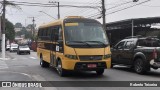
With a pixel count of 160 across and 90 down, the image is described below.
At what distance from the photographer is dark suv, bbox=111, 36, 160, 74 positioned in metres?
15.0

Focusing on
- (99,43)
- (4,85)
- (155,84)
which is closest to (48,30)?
(99,43)

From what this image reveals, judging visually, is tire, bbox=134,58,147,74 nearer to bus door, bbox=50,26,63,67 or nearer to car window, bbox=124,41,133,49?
car window, bbox=124,41,133,49

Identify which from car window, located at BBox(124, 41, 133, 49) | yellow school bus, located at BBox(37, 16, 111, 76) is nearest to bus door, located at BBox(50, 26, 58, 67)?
yellow school bus, located at BBox(37, 16, 111, 76)

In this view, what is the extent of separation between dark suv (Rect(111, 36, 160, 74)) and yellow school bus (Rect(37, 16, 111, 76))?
1.99 metres

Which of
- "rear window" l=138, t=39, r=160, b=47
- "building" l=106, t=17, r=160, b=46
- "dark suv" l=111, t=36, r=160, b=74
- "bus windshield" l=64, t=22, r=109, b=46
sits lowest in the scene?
"dark suv" l=111, t=36, r=160, b=74

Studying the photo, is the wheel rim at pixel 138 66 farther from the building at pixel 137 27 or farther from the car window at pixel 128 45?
the building at pixel 137 27

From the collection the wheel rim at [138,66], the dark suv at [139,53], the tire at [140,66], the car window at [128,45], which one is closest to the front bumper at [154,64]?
the dark suv at [139,53]

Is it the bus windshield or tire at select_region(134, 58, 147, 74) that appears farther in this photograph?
tire at select_region(134, 58, 147, 74)

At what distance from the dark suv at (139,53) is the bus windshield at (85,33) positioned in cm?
214

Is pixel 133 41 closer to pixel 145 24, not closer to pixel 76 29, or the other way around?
pixel 76 29

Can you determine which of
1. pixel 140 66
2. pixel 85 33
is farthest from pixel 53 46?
pixel 140 66

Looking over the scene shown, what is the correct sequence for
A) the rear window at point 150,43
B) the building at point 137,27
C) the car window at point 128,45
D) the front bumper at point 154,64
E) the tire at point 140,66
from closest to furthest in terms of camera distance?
the front bumper at point 154,64
the tire at point 140,66
the rear window at point 150,43
the car window at point 128,45
the building at point 137,27

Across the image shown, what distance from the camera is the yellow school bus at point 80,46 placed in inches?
546

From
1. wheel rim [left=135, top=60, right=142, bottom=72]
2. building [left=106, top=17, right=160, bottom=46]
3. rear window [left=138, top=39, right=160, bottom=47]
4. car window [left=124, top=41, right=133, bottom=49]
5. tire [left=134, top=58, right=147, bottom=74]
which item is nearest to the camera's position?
tire [left=134, top=58, right=147, bottom=74]
